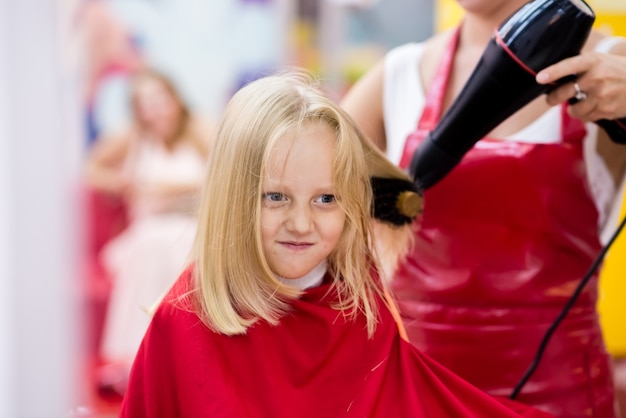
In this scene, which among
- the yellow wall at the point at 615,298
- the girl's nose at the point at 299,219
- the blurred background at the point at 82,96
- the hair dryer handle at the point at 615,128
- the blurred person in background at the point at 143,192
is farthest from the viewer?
the blurred person in background at the point at 143,192

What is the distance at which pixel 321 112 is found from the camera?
0.84 m

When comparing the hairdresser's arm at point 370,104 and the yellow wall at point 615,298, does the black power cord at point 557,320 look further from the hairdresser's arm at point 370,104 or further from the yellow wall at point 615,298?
the yellow wall at point 615,298

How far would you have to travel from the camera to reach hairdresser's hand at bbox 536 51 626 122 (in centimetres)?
85

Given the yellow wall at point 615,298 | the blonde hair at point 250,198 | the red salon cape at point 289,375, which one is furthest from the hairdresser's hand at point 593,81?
the yellow wall at point 615,298

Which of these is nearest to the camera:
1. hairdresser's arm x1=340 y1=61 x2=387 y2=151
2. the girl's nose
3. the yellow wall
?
the girl's nose

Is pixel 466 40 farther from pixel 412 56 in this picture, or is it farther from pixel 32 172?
pixel 32 172

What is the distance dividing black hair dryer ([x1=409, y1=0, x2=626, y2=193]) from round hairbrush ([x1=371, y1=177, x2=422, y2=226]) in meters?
0.03

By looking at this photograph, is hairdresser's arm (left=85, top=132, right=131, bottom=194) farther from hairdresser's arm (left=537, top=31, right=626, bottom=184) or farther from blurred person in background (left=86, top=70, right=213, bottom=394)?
hairdresser's arm (left=537, top=31, right=626, bottom=184)

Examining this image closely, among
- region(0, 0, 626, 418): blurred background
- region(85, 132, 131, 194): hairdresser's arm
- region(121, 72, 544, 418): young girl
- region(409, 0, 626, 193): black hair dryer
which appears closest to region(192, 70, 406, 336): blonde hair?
region(121, 72, 544, 418): young girl

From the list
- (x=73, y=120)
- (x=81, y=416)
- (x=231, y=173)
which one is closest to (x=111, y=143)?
(x=73, y=120)

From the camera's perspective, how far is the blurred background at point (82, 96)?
2418mm

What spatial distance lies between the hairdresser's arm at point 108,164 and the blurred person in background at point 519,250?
2.03 metres

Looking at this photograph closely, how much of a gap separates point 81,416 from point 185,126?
2.05 metres

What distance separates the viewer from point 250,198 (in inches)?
32.2
